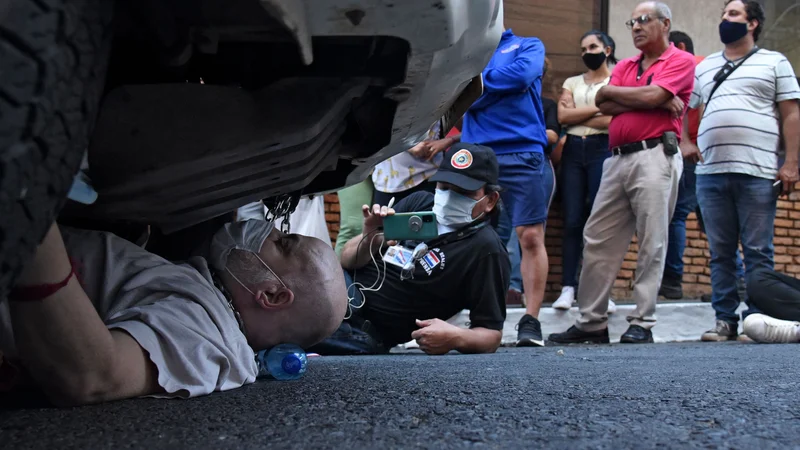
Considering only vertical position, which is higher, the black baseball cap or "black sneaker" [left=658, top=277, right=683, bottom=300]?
the black baseball cap

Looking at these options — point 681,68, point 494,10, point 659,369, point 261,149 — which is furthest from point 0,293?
point 681,68

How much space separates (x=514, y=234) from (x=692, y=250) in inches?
116

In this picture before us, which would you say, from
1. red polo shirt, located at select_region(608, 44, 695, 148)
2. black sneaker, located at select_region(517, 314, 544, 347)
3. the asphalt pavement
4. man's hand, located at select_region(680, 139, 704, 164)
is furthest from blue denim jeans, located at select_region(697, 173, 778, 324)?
the asphalt pavement

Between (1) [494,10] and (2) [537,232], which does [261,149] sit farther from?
(2) [537,232]

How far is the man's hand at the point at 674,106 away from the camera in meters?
4.67

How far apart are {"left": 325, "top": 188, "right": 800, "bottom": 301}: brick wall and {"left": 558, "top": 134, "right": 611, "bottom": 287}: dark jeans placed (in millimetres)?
974

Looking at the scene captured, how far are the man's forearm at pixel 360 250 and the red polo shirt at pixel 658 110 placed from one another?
1677 millimetres

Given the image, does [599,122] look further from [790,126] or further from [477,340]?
[477,340]

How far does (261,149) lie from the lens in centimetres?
152

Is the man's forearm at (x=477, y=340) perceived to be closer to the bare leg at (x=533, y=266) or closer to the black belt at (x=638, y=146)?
the bare leg at (x=533, y=266)

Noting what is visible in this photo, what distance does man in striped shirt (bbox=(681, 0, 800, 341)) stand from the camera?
4.79 meters

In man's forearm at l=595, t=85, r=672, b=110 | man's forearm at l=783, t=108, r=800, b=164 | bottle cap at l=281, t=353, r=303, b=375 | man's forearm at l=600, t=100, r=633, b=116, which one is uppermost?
man's forearm at l=595, t=85, r=672, b=110

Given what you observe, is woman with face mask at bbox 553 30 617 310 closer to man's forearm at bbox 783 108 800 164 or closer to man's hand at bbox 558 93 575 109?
man's hand at bbox 558 93 575 109

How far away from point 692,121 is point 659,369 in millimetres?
3703
